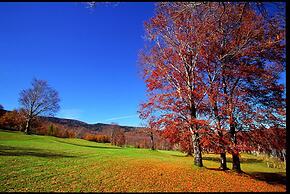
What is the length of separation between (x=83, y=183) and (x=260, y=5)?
10.5 metres

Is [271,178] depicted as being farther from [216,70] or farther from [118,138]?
[118,138]

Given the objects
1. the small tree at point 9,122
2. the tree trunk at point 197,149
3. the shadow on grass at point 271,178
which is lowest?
the shadow on grass at point 271,178

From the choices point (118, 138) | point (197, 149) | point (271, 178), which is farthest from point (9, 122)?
point (271, 178)

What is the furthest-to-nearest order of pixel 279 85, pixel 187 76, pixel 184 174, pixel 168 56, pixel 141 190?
1. pixel 168 56
2. pixel 187 76
3. pixel 279 85
4. pixel 184 174
5. pixel 141 190

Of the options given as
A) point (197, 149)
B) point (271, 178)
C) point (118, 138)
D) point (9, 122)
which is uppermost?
point (9, 122)

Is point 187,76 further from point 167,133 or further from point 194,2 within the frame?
point 194,2

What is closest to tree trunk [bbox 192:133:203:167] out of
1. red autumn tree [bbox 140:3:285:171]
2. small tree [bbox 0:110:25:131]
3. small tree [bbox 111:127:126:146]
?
red autumn tree [bbox 140:3:285:171]

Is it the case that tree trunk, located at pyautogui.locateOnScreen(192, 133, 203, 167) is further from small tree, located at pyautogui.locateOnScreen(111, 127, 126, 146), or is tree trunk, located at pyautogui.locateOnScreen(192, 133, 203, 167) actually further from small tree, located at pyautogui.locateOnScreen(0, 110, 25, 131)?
small tree, located at pyautogui.locateOnScreen(111, 127, 126, 146)

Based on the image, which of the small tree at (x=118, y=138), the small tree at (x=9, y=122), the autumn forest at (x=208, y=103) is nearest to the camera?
the autumn forest at (x=208, y=103)

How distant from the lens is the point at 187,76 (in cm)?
1644

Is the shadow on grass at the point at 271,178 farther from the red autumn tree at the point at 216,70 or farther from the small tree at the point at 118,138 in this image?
the small tree at the point at 118,138

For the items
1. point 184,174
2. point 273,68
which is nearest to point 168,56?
point 273,68

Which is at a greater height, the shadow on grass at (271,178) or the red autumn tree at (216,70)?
the red autumn tree at (216,70)

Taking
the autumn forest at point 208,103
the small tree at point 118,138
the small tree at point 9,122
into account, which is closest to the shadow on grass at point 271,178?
the autumn forest at point 208,103
